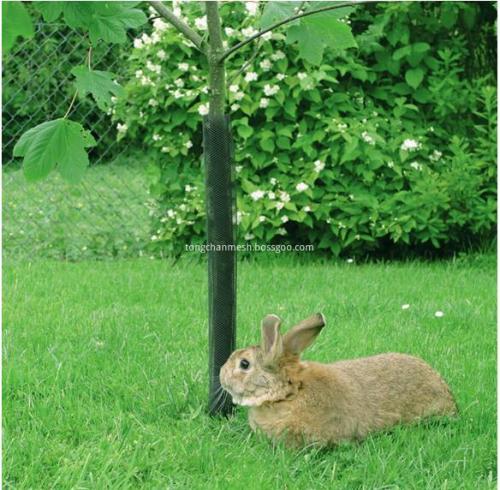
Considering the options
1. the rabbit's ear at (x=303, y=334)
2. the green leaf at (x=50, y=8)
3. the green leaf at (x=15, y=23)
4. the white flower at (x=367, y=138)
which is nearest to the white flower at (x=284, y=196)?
the white flower at (x=367, y=138)

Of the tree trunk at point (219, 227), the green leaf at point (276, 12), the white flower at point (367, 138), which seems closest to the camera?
the green leaf at point (276, 12)

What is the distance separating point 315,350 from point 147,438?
1273 millimetres

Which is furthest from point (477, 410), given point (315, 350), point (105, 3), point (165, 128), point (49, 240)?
point (49, 240)

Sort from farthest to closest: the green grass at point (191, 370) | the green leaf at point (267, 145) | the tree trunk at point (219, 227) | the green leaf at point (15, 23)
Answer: the green leaf at point (267, 145) → the tree trunk at point (219, 227) → the green grass at point (191, 370) → the green leaf at point (15, 23)

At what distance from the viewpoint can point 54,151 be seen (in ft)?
7.68

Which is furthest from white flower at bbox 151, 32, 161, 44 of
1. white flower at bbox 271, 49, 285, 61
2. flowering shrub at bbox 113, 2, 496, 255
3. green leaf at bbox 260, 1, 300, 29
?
green leaf at bbox 260, 1, 300, 29

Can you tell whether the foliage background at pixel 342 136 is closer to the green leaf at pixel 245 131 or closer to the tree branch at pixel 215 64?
the green leaf at pixel 245 131

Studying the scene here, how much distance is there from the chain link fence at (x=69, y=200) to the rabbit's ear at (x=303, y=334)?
346 centimetres

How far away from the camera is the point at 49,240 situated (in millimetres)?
7164

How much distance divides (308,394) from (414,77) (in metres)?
4.16

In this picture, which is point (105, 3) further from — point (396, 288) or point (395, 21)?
point (395, 21)

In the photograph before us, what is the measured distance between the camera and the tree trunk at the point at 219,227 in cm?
319

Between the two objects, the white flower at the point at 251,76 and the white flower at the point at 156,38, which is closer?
the white flower at the point at 251,76

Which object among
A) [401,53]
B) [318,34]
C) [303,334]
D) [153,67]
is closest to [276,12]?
[318,34]
